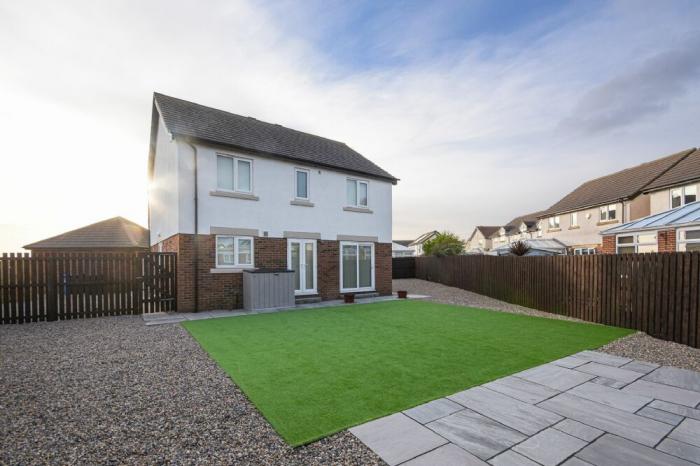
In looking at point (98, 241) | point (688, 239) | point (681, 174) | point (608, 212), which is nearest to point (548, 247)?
point (608, 212)

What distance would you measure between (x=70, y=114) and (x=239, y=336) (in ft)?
29.5

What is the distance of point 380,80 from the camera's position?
1141 centimetres

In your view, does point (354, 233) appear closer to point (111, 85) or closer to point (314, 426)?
point (111, 85)

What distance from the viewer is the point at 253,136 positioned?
→ 43.7 ft

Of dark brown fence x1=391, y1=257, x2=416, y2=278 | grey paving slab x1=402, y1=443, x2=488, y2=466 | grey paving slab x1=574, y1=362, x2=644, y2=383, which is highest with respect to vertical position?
grey paving slab x1=402, y1=443, x2=488, y2=466

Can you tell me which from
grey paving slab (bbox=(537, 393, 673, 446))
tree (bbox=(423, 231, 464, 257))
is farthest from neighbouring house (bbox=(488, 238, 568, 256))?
grey paving slab (bbox=(537, 393, 673, 446))

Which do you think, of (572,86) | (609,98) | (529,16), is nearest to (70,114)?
(529,16)

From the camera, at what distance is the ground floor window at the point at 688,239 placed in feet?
36.7

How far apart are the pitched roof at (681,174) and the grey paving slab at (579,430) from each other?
24568mm

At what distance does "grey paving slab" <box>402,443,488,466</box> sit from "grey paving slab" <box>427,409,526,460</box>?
0.08m

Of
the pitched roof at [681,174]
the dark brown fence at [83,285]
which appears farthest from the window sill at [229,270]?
the pitched roof at [681,174]

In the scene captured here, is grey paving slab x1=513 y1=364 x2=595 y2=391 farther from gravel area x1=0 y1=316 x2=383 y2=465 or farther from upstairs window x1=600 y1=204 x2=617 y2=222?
upstairs window x1=600 y1=204 x2=617 y2=222

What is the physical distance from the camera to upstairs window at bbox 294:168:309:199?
43.7ft

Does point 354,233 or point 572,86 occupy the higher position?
point 572,86
